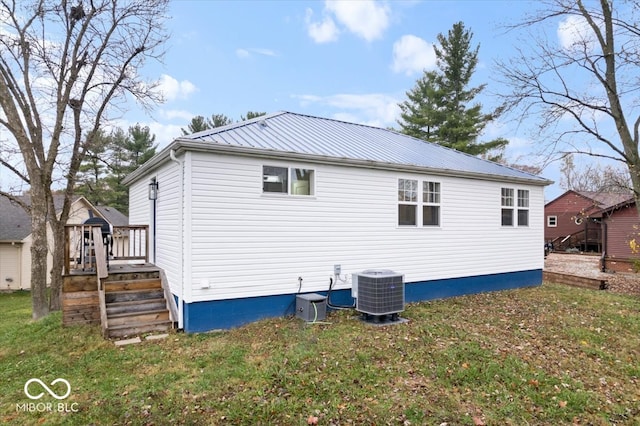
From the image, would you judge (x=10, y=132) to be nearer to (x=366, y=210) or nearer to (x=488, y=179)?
(x=366, y=210)

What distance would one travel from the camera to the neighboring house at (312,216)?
20.5 feet

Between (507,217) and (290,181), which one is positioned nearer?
(290,181)

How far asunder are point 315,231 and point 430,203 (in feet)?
10.9

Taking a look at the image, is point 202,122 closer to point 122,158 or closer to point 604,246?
point 122,158

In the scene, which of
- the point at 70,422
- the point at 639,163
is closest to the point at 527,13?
the point at 639,163

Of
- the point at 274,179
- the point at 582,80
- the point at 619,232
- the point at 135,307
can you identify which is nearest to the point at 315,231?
the point at 274,179

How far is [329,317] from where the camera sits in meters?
7.02

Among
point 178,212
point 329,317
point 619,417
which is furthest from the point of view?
point 329,317

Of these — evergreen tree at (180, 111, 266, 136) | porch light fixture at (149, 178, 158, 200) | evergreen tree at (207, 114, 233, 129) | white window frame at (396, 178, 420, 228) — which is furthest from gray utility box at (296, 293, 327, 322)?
evergreen tree at (207, 114, 233, 129)

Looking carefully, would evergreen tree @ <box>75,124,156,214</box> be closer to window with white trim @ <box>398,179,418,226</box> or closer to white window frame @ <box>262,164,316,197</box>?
white window frame @ <box>262,164,316,197</box>

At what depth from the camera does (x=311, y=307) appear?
6617 mm

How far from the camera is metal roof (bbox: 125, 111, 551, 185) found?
21.6 ft

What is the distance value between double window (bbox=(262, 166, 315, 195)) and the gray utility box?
6.68 ft

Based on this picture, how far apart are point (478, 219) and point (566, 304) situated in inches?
110
